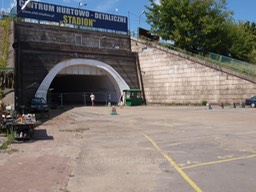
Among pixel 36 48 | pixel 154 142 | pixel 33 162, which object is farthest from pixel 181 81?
pixel 33 162

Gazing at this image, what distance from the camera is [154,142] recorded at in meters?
12.7

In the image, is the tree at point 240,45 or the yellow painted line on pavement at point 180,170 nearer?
the yellow painted line on pavement at point 180,170

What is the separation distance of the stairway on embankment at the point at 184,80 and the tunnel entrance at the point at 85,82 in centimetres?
400

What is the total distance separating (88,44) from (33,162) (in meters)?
37.8

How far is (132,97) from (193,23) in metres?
13.1

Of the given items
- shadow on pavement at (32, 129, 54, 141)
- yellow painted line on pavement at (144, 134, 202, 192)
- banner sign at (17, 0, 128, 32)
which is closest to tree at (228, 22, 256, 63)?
banner sign at (17, 0, 128, 32)

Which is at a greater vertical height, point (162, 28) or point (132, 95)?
point (162, 28)

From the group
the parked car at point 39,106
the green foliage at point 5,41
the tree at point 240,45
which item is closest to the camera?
the parked car at point 39,106

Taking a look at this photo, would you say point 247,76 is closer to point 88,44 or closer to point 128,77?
point 128,77

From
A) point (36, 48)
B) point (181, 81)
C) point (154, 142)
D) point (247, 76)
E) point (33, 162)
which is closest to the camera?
point (33, 162)

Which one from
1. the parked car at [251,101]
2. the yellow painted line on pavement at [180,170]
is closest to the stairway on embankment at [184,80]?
the parked car at [251,101]

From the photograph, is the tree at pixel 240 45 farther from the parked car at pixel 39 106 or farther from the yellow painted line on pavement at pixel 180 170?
the yellow painted line on pavement at pixel 180 170

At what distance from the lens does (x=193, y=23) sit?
4628 centimetres

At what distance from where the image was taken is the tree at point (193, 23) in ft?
149
